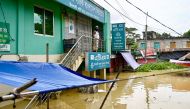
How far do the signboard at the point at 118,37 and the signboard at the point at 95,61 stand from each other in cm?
492

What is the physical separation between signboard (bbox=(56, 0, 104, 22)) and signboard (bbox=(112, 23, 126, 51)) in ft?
8.48

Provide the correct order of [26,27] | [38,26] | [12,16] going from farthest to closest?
[38,26], [26,27], [12,16]

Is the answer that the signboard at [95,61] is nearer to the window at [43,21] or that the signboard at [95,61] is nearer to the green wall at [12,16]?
the window at [43,21]

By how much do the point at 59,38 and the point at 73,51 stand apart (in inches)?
60.8

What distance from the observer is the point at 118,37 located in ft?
69.9

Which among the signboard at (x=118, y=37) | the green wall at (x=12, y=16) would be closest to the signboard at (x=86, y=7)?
the green wall at (x=12, y=16)

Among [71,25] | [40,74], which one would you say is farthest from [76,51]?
[40,74]

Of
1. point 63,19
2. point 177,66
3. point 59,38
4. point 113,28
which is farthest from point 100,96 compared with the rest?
point 177,66

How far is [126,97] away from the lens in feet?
41.9

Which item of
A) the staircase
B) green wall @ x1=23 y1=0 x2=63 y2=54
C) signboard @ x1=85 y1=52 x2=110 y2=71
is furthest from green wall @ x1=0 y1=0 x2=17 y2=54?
signboard @ x1=85 y1=52 x2=110 y2=71

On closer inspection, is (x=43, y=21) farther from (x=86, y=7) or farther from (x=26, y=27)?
(x=86, y=7)

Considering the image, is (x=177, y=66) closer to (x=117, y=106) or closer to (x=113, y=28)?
(x=113, y=28)

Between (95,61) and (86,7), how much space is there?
3083 millimetres

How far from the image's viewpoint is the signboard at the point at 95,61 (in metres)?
13.2
